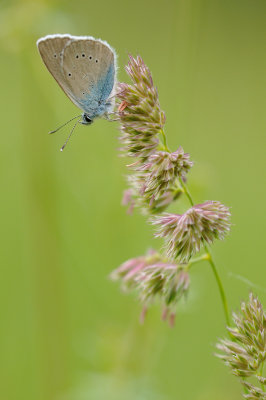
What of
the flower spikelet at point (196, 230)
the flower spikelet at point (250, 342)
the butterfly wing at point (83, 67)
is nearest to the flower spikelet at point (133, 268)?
the flower spikelet at point (196, 230)

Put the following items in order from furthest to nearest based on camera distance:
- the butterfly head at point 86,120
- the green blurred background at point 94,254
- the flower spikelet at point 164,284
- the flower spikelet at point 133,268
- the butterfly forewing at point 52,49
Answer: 1. the green blurred background at point 94,254
2. the butterfly head at point 86,120
3. the butterfly forewing at point 52,49
4. the flower spikelet at point 133,268
5. the flower spikelet at point 164,284

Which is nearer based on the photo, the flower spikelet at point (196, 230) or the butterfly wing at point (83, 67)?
the flower spikelet at point (196, 230)

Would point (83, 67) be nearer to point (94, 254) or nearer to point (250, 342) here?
point (250, 342)

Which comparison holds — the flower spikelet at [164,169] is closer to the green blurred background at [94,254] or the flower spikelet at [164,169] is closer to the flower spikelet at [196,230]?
the flower spikelet at [196,230]

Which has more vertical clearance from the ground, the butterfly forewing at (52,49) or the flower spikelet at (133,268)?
the butterfly forewing at (52,49)

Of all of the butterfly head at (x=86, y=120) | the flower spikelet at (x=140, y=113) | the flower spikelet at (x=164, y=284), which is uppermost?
the butterfly head at (x=86, y=120)

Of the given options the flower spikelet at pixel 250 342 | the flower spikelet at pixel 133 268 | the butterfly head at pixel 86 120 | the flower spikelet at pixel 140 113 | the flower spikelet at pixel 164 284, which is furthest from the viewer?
the butterfly head at pixel 86 120
